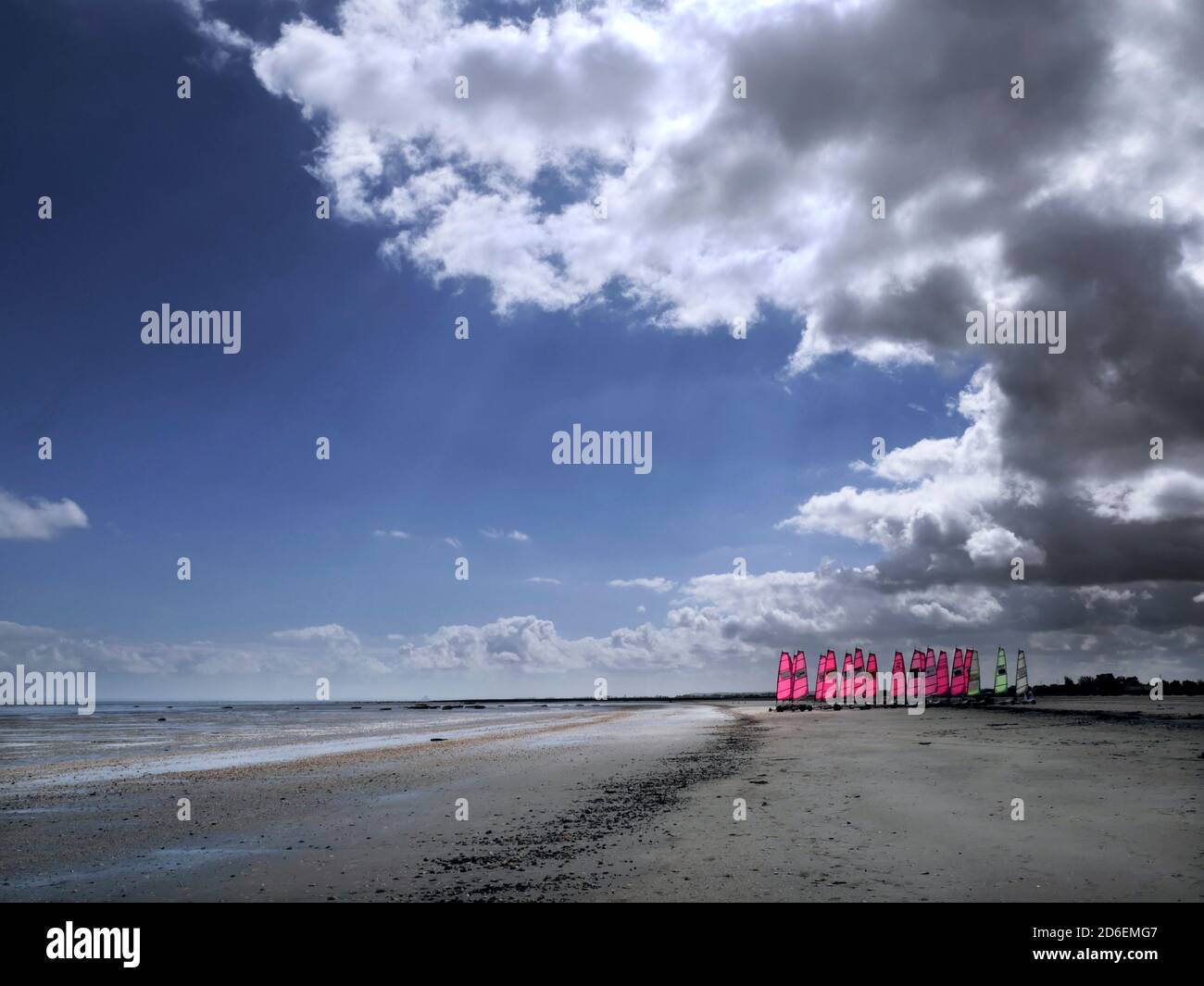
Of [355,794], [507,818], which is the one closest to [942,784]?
[507,818]

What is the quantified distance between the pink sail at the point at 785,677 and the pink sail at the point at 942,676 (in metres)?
21.4

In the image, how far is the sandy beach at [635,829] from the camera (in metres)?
12.4

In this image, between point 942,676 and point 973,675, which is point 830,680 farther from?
point 973,675

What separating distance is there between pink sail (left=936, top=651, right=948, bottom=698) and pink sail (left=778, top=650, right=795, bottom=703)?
21.4 metres

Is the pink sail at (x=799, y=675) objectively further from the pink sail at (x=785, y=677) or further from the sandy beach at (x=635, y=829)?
the sandy beach at (x=635, y=829)

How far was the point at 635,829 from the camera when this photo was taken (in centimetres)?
1692

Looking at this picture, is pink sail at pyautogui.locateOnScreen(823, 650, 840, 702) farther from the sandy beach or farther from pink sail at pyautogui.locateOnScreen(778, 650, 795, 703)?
the sandy beach

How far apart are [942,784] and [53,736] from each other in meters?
73.6

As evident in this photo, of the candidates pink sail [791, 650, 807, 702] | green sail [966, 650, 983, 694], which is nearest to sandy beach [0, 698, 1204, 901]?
green sail [966, 650, 983, 694]

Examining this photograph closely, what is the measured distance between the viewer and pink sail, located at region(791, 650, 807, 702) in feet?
402

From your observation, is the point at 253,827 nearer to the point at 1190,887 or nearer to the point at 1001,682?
the point at 1190,887
